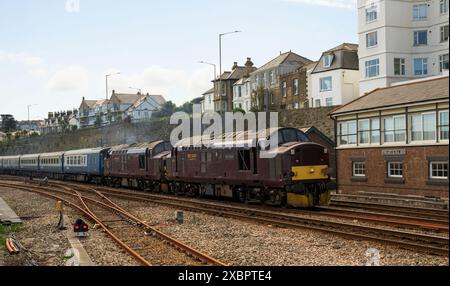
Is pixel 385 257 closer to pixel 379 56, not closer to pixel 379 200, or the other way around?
pixel 379 200

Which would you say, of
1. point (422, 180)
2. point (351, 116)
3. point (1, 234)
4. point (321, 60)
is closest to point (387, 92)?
point (351, 116)

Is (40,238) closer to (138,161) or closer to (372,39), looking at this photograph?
(138,161)

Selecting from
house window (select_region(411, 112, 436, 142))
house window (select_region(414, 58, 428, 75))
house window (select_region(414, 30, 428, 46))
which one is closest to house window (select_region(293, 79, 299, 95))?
house window (select_region(414, 58, 428, 75))

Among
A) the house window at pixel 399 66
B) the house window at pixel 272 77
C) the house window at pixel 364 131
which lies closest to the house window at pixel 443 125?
the house window at pixel 364 131

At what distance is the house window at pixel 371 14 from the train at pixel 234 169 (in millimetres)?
26211

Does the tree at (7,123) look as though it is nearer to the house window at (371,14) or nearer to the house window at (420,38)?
the house window at (371,14)

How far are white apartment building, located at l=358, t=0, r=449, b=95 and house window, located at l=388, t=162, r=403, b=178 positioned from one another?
22.0 meters

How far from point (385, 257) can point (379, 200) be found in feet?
45.9

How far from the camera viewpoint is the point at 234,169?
23.8 meters

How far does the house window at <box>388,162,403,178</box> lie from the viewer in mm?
27047

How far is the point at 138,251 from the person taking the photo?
549 inches

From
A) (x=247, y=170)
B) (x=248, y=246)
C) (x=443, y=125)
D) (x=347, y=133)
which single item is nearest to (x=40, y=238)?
(x=248, y=246)

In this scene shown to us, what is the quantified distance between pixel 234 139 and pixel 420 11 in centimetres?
3317

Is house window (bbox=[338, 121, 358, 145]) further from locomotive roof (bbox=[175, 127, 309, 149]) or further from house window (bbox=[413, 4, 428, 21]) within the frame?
house window (bbox=[413, 4, 428, 21])
